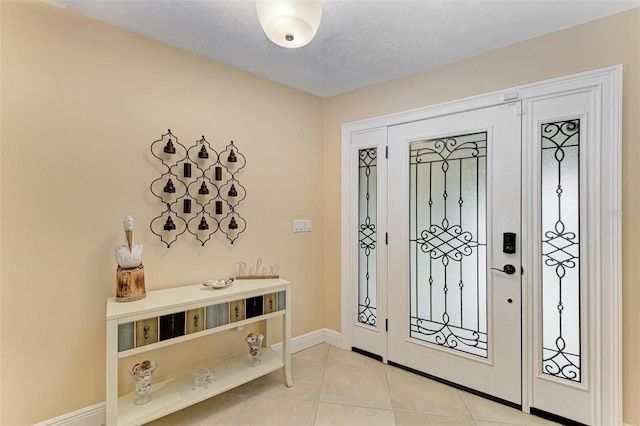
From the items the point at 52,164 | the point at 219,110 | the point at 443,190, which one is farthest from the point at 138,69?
the point at 443,190

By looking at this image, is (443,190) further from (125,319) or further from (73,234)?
(73,234)

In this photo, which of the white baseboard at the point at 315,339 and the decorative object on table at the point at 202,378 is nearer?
the decorative object on table at the point at 202,378

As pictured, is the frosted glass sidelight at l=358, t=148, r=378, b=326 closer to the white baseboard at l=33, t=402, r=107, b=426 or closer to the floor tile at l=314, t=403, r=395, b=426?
the floor tile at l=314, t=403, r=395, b=426

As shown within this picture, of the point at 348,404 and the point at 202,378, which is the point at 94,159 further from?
the point at 348,404

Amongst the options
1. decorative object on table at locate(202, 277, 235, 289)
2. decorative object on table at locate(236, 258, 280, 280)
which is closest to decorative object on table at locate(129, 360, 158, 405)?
decorative object on table at locate(202, 277, 235, 289)

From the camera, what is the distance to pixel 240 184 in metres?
2.62

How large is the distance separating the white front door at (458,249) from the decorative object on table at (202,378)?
5.06ft

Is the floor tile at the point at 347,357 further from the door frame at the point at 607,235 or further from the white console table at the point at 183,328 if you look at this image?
the door frame at the point at 607,235

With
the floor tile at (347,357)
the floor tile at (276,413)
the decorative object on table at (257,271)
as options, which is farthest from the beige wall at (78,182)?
the floor tile at (347,357)

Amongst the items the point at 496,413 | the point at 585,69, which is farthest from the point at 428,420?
the point at 585,69

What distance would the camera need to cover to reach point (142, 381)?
1.88 metres

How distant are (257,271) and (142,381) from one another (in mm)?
1125

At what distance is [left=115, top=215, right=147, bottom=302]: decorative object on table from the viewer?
73.2 inches

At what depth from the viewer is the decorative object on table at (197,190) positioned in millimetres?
2197
